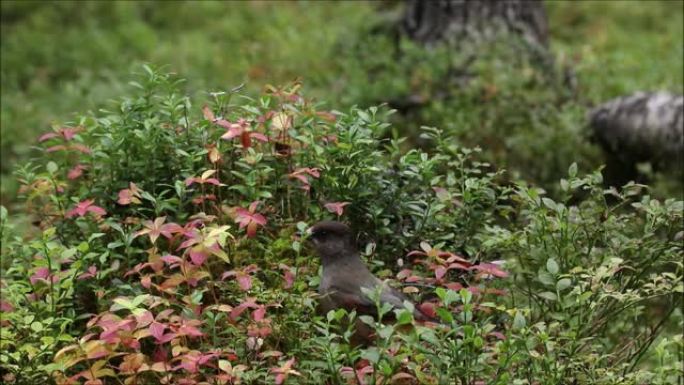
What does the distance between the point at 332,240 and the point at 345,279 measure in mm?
184

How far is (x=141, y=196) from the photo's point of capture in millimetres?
4250

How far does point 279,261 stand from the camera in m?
4.27

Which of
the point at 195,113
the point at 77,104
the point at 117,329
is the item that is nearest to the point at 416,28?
the point at 77,104

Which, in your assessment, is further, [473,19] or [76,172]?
[473,19]

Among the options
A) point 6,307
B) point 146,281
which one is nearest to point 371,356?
point 146,281

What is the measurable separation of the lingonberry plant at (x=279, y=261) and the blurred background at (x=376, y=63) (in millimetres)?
2430

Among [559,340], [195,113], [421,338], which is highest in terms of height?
[195,113]

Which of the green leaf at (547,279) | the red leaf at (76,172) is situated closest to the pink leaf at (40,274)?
the red leaf at (76,172)

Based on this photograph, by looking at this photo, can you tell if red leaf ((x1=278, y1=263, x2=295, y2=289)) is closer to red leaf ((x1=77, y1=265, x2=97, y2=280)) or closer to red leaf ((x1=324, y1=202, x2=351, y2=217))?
red leaf ((x1=324, y1=202, x2=351, y2=217))

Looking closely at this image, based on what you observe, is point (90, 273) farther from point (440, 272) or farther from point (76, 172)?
point (440, 272)

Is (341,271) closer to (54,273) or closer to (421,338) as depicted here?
(421,338)

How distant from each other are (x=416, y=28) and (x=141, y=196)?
542cm

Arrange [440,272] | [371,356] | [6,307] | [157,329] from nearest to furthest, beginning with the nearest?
[371,356]
[157,329]
[440,272]
[6,307]

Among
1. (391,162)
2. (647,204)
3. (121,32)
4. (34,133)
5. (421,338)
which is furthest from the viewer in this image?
(121,32)
